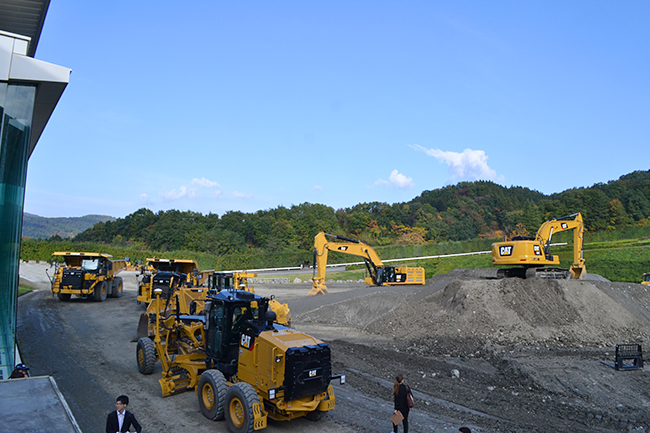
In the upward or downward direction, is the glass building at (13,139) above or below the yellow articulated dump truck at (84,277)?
above

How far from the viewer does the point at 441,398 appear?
33.7 feet

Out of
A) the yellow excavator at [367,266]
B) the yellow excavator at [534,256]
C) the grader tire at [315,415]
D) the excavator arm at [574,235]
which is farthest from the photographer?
the yellow excavator at [367,266]

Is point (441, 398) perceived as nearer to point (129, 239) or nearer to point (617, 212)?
point (617, 212)

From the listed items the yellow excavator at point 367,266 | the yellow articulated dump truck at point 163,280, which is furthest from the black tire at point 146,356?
the yellow excavator at point 367,266

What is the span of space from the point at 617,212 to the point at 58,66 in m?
82.1

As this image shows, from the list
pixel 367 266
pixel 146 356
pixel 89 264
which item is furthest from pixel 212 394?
pixel 367 266

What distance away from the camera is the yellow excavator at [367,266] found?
89.5ft

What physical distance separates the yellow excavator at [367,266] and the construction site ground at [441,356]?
2859mm

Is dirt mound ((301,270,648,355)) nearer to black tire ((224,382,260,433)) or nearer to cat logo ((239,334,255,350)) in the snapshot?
cat logo ((239,334,255,350))

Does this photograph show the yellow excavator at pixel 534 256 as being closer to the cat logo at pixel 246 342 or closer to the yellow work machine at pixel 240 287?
the yellow work machine at pixel 240 287

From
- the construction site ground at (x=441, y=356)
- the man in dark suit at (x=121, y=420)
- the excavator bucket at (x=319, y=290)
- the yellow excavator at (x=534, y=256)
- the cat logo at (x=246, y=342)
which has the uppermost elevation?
the yellow excavator at (x=534, y=256)

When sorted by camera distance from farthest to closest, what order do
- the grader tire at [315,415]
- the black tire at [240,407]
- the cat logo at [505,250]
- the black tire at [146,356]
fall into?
the cat logo at [505,250]
the black tire at [146,356]
the grader tire at [315,415]
the black tire at [240,407]

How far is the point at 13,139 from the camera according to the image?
9852mm

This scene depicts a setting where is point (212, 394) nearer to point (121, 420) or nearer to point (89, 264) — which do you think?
point (121, 420)
